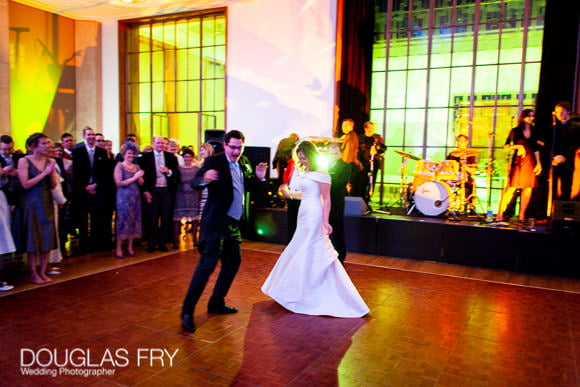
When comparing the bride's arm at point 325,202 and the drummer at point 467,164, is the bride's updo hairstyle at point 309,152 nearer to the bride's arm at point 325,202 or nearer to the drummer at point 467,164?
the bride's arm at point 325,202

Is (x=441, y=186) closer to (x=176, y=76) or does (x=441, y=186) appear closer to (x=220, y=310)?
(x=220, y=310)

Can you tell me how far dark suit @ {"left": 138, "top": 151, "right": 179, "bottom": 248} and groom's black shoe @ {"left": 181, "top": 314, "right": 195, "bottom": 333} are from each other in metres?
3.06

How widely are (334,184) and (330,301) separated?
1.45m

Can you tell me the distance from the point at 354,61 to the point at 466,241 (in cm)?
437

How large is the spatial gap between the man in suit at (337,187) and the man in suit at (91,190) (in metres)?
3.21

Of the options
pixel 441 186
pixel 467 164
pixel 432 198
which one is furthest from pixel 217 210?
pixel 467 164

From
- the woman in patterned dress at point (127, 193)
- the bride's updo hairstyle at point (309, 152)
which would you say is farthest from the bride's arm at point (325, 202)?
the woman in patterned dress at point (127, 193)

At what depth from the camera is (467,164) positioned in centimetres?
779

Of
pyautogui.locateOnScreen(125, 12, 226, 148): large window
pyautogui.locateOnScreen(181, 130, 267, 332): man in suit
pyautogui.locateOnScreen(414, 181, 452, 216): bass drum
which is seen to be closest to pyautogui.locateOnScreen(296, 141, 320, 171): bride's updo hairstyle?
pyautogui.locateOnScreen(181, 130, 267, 332): man in suit

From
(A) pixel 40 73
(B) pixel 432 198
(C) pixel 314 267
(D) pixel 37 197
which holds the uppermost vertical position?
(A) pixel 40 73

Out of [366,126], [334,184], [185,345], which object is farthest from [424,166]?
[185,345]

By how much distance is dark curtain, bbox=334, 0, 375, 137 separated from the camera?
29.0 ft

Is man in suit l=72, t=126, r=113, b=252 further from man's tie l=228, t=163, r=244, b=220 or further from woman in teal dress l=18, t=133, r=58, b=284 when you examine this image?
man's tie l=228, t=163, r=244, b=220

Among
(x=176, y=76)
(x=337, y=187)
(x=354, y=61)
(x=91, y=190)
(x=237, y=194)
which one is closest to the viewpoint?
(x=237, y=194)
